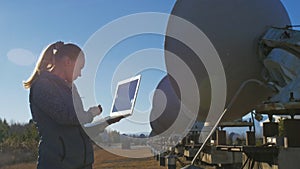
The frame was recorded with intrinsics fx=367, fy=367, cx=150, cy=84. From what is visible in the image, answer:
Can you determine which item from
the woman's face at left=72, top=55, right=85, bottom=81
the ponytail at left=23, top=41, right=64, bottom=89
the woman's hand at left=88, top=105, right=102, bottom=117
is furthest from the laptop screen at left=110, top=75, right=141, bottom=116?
the ponytail at left=23, top=41, right=64, bottom=89

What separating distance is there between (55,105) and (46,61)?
1.41 ft

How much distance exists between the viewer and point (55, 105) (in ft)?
8.84

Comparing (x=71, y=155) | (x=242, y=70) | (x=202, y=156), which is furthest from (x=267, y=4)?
(x=202, y=156)

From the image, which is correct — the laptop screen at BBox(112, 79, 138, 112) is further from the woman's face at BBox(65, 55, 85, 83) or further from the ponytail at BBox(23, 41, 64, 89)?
the ponytail at BBox(23, 41, 64, 89)

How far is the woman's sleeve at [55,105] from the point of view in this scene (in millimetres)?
2688

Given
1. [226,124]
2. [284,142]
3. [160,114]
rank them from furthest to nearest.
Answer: [160,114], [226,124], [284,142]

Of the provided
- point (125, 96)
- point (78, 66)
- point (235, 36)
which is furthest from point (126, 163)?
point (125, 96)

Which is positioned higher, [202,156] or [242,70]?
[242,70]

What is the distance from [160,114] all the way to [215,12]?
46.4ft

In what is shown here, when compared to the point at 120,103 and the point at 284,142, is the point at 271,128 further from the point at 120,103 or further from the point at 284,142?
the point at 120,103

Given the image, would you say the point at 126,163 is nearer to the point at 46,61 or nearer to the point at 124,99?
the point at 46,61

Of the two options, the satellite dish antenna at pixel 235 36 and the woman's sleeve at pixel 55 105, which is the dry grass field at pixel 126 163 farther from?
the woman's sleeve at pixel 55 105

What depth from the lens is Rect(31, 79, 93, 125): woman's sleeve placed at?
269cm

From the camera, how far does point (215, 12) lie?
18.6ft
